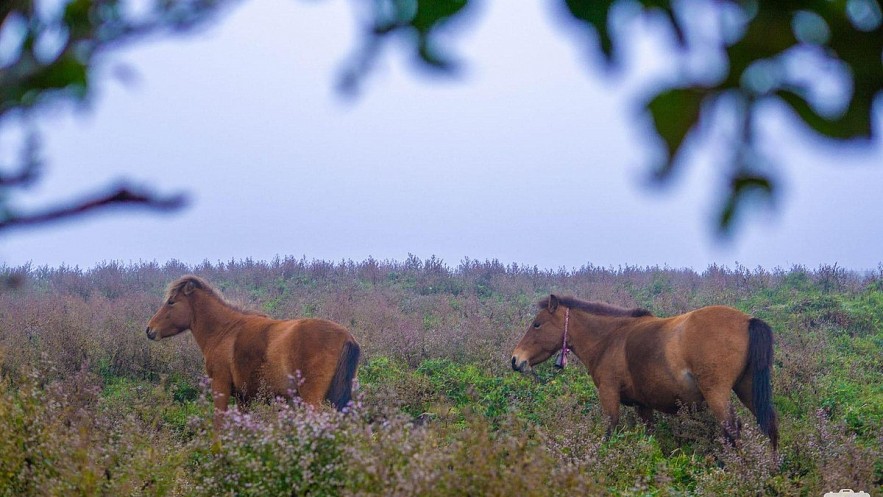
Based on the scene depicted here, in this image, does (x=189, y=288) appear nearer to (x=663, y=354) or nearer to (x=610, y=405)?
(x=610, y=405)

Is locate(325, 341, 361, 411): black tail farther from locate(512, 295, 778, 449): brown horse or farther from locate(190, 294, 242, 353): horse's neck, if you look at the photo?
locate(512, 295, 778, 449): brown horse

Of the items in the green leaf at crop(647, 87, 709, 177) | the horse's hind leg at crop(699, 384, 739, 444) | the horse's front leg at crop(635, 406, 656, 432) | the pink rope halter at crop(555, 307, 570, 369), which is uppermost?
the green leaf at crop(647, 87, 709, 177)

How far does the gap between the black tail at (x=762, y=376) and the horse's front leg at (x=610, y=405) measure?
126 cm

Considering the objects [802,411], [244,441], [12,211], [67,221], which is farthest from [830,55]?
[802,411]

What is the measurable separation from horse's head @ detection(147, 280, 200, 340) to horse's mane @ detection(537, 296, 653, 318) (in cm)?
365

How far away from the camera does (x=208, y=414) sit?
4.69 metres

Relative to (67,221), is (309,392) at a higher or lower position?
lower

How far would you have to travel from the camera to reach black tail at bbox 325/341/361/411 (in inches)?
276

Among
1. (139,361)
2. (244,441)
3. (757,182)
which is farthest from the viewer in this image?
(139,361)

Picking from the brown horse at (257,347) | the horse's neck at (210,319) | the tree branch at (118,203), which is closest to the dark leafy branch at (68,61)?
the tree branch at (118,203)

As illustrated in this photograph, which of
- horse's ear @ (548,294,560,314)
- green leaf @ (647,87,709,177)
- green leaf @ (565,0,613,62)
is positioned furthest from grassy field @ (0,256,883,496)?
green leaf @ (647,87,709,177)

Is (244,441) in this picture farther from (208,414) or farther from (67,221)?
(67,221)

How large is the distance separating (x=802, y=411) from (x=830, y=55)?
25.8 ft

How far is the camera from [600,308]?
334 inches
